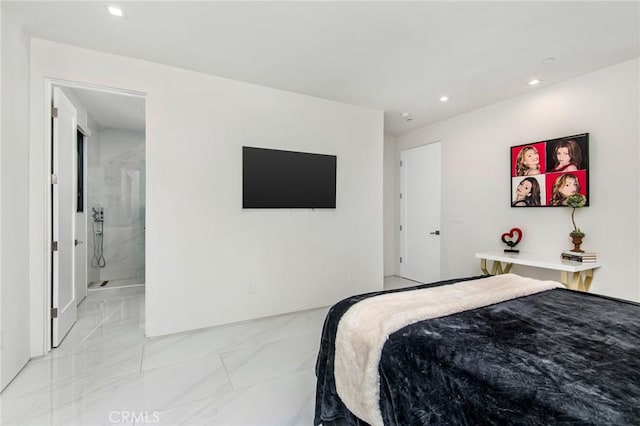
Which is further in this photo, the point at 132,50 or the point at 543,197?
the point at 543,197

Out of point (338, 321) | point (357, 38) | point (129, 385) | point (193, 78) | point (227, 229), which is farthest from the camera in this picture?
point (227, 229)

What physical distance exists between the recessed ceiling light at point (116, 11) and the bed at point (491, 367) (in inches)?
98.9

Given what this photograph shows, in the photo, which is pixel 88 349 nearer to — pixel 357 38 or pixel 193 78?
pixel 193 78

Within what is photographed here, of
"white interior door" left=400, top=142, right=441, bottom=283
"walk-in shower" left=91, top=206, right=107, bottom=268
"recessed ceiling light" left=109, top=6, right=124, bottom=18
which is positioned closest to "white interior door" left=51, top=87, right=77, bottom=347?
"recessed ceiling light" left=109, top=6, right=124, bottom=18

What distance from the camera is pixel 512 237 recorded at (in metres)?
3.61

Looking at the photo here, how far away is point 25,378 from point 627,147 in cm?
533

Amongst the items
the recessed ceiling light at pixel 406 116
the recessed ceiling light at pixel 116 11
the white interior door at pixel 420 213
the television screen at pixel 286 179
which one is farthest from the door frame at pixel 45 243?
the white interior door at pixel 420 213

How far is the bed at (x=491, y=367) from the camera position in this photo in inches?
35.3

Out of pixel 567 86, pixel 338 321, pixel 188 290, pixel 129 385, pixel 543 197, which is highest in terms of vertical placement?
pixel 567 86

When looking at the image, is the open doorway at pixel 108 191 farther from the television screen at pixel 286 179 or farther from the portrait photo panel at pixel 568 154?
the portrait photo panel at pixel 568 154

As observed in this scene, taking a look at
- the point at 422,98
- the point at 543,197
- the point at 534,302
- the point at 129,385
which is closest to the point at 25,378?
the point at 129,385

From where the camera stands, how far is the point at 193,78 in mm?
2994

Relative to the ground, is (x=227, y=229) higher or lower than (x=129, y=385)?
higher

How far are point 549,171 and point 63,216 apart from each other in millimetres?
5035
